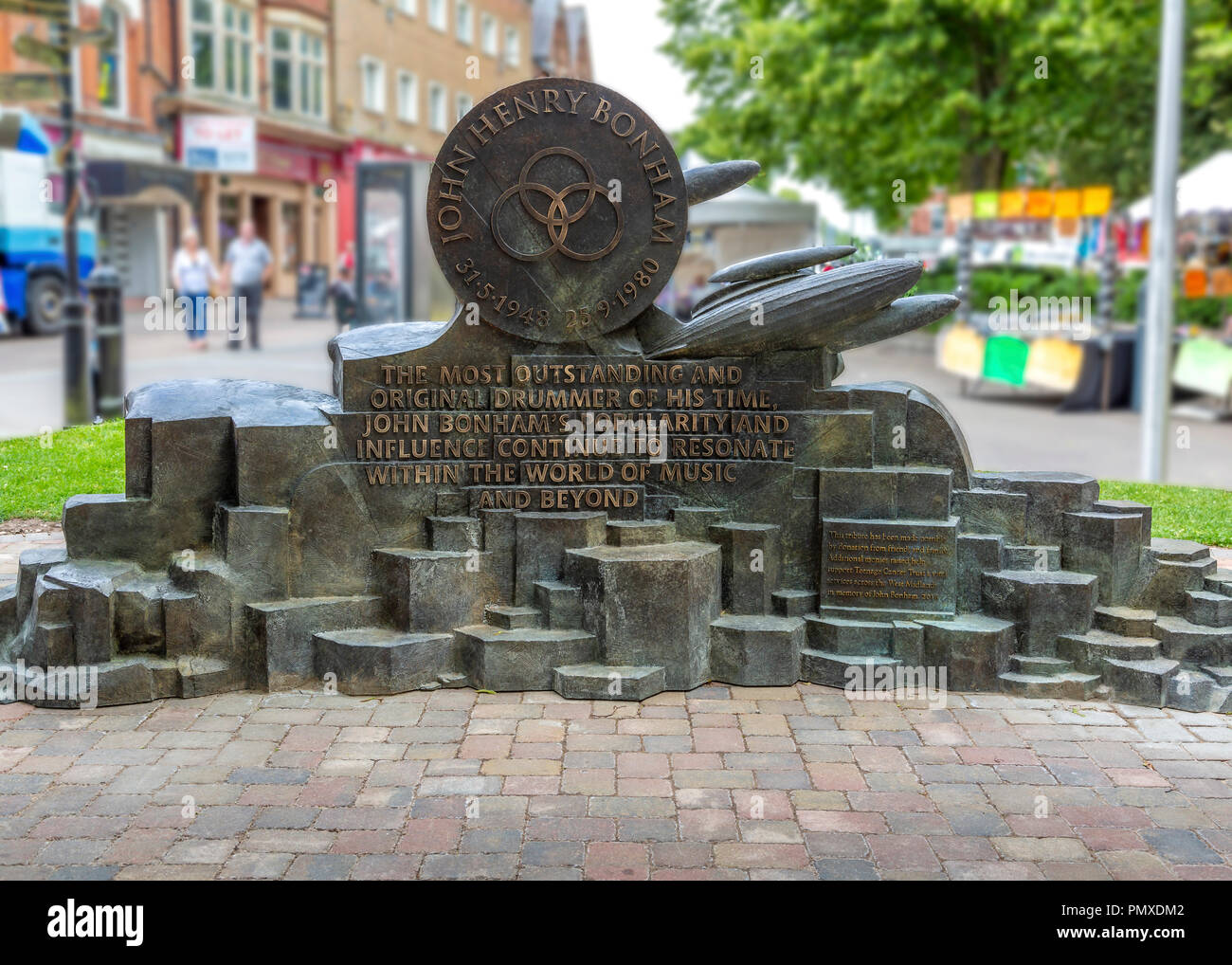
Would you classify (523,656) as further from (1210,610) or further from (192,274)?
(192,274)

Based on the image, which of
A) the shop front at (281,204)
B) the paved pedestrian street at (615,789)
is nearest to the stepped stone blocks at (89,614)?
the paved pedestrian street at (615,789)

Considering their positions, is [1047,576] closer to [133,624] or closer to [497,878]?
[497,878]

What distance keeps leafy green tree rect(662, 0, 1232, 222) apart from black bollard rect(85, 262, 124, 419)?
13.3 m

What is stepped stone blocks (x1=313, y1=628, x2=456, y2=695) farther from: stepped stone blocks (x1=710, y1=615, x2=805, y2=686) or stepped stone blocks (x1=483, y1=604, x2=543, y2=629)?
stepped stone blocks (x1=710, y1=615, x2=805, y2=686)

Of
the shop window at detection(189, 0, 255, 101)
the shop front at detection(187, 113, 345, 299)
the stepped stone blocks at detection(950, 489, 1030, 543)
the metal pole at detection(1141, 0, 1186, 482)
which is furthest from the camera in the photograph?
the shop front at detection(187, 113, 345, 299)

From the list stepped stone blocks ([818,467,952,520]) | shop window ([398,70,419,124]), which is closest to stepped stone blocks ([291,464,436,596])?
stepped stone blocks ([818,467,952,520])

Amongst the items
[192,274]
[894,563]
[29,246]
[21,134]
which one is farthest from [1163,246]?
[21,134]

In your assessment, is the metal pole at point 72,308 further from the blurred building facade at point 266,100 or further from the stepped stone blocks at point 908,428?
the blurred building facade at point 266,100

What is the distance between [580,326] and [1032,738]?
2.84 m

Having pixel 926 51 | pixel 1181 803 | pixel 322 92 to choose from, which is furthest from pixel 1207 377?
pixel 322 92

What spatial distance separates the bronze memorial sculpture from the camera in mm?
6125

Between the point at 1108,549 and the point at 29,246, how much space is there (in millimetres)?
19007

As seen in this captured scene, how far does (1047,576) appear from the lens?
21.0 ft

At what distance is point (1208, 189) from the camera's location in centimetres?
1630
